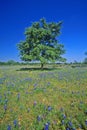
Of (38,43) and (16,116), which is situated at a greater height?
(38,43)

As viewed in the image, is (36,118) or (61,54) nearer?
(36,118)

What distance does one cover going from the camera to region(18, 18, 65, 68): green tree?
3647 centimetres

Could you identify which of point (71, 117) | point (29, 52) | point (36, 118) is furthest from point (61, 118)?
point (29, 52)

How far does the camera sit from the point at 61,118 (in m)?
6.25

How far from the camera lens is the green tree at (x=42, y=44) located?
36469 millimetres

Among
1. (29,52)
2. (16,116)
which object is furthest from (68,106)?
(29,52)

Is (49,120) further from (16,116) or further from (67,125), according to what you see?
(16,116)

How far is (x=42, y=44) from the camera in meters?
39.0

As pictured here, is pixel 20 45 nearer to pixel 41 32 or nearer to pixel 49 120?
pixel 41 32

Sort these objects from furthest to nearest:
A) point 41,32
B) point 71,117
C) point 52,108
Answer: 1. point 41,32
2. point 52,108
3. point 71,117

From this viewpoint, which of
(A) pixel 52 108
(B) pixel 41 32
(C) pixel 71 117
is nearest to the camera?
(C) pixel 71 117

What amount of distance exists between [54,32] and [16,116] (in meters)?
35.0

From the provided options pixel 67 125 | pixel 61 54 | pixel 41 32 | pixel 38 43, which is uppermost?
pixel 41 32

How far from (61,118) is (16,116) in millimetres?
1714
